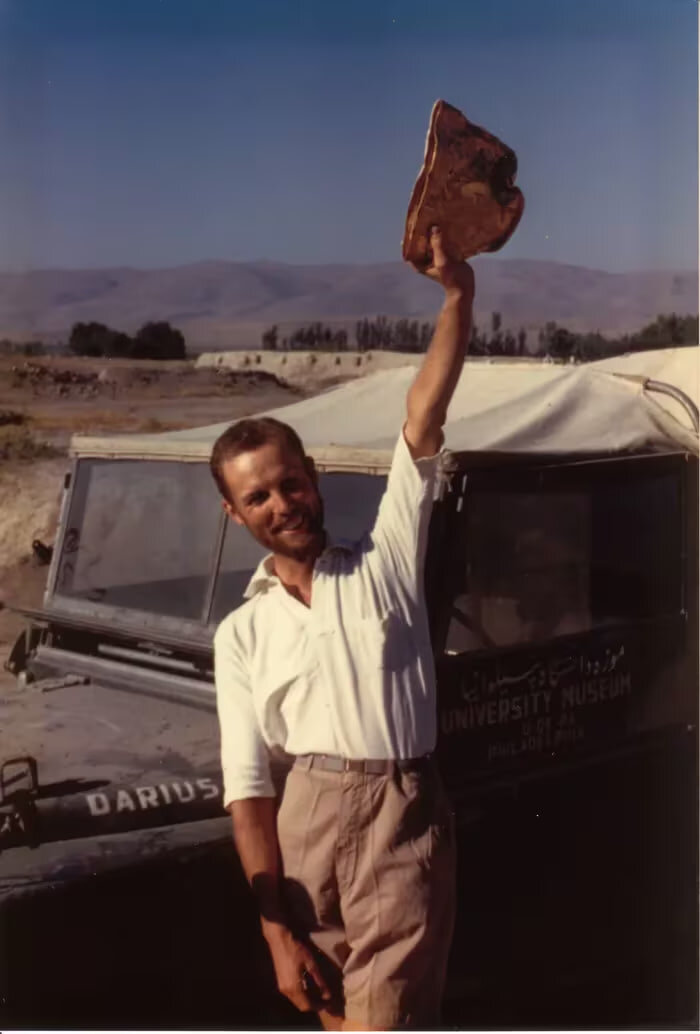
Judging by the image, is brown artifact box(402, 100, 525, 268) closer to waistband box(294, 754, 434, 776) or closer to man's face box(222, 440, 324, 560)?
man's face box(222, 440, 324, 560)

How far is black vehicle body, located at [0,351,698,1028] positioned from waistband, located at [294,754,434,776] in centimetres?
58

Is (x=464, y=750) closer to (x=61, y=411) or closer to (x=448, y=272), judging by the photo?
(x=448, y=272)

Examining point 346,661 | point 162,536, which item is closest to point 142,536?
point 162,536

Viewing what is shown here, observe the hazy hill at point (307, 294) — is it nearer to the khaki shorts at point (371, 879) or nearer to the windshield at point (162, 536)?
the windshield at point (162, 536)

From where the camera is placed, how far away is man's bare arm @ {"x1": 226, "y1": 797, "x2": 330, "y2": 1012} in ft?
7.82

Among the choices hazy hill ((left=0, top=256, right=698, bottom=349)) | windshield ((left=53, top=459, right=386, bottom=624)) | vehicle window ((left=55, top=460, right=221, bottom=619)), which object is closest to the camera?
hazy hill ((left=0, top=256, right=698, bottom=349))

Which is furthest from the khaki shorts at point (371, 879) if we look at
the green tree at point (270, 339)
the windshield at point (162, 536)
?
the green tree at point (270, 339)

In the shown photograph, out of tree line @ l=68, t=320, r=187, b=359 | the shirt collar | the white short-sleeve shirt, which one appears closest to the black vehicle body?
tree line @ l=68, t=320, r=187, b=359

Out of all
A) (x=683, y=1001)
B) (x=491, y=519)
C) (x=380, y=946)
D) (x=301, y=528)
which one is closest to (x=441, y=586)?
(x=491, y=519)

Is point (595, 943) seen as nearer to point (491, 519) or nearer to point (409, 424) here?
point (491, 519)

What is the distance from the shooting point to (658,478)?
4.01 meters

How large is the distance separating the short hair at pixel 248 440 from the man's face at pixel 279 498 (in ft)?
0.03

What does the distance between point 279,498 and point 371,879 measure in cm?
76

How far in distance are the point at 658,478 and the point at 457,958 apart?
1664 millimetres
